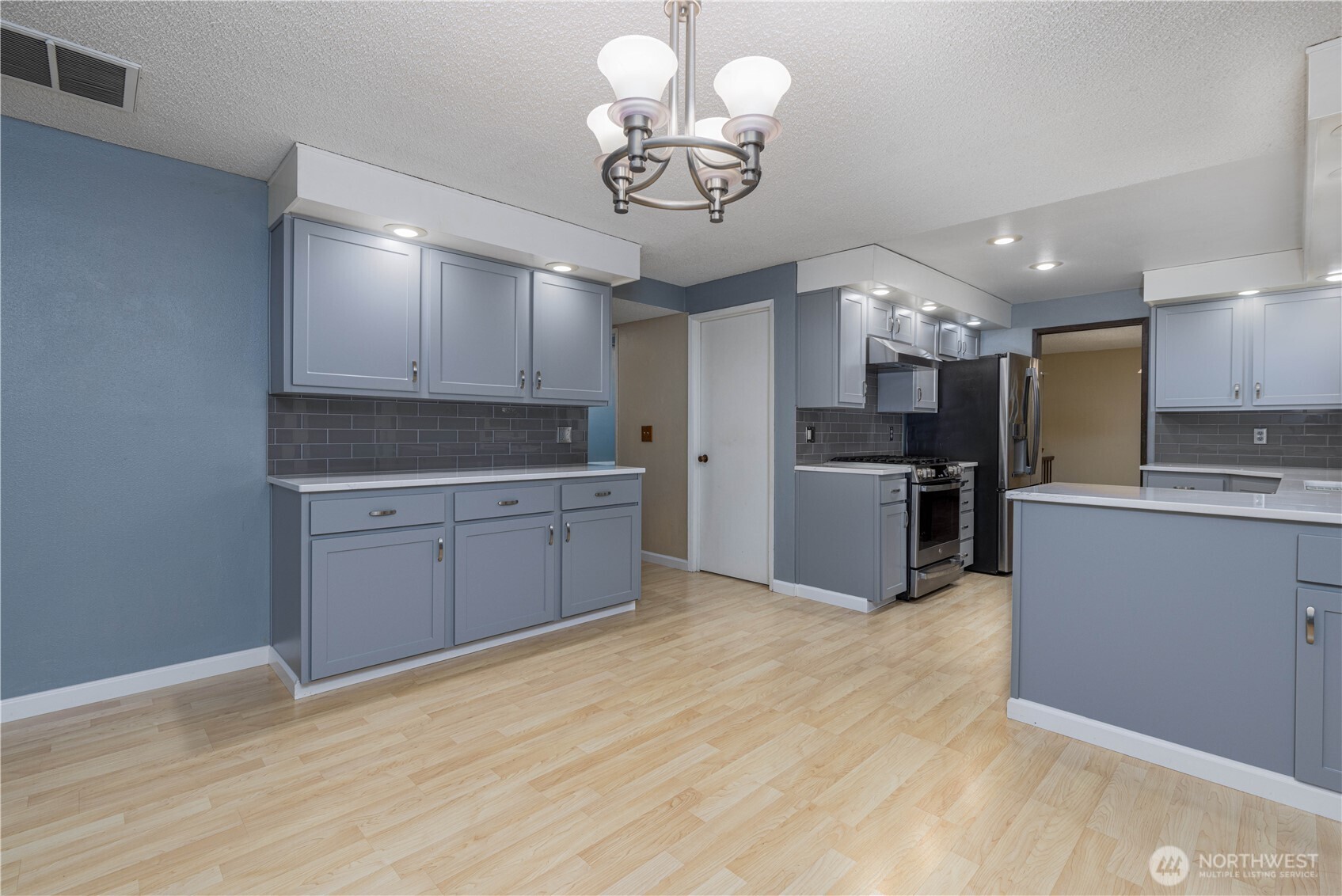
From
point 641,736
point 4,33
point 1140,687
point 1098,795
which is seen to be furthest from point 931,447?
point 4,33

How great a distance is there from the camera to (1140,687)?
2.17m

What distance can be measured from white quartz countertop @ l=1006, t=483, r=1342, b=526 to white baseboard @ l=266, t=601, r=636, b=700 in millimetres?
2492

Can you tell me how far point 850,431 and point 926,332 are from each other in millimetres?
1087

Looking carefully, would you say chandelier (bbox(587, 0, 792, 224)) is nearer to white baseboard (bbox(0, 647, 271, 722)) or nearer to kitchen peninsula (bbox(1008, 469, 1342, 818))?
kitchen peninsula (bbox(1008, 469, 1342, 818))

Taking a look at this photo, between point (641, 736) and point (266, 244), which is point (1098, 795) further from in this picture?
point (266, 244)

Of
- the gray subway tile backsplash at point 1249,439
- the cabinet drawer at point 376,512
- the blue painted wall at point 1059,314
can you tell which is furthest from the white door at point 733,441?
the gray subway tile backsplash at point 1249,439

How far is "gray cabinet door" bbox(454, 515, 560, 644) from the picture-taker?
9.98 feet

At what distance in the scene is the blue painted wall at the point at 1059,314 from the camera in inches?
206

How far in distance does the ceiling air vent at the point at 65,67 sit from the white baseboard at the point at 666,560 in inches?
167

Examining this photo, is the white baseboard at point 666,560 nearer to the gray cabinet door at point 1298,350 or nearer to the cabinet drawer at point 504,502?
the cabinet drawer at point 504,502

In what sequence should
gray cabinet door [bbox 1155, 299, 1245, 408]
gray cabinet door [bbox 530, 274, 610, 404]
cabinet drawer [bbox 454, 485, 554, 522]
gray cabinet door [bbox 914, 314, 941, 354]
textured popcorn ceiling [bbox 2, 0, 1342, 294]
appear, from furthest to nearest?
gray cabinet door [bbox 914, 314, 941, 354], gray cabinet door [bbox 1155, 299, 1245, 408], gray cabinet door [bbox 530, 274, 610, 404], cabinet drawer [bbox 454, 485, 554, 522], textured popcorn ceiling [bbox 2, 0, 1342, 294]

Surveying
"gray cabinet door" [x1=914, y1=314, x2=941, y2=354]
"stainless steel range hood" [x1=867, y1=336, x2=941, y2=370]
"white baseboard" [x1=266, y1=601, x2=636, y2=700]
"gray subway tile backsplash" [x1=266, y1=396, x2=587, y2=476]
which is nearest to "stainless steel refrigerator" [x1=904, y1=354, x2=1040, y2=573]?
"gray cabinet door" [x1=914, y1=314, x2=941, y2=354]

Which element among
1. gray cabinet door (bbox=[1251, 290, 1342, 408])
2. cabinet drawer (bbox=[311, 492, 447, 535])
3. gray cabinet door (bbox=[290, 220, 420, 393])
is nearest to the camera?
cabinet drawer (bbox=[311, 492, 447, 535])

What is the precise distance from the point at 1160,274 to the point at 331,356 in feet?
18.8
